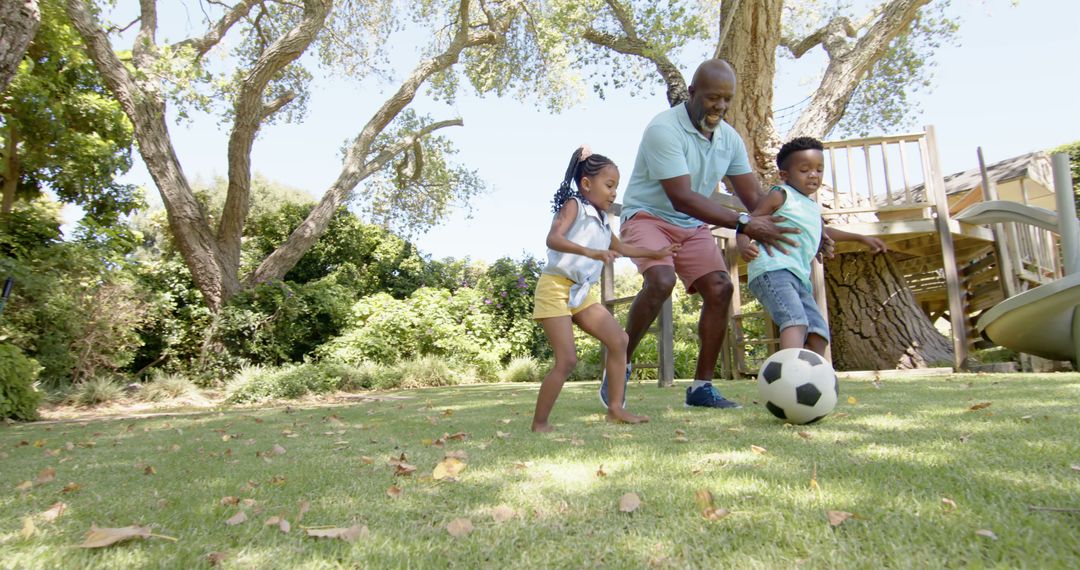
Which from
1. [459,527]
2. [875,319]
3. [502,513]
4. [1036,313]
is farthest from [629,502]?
[875,319]

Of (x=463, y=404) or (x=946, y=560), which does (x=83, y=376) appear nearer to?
(x=463, y=404)

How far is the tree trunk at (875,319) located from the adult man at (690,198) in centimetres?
657

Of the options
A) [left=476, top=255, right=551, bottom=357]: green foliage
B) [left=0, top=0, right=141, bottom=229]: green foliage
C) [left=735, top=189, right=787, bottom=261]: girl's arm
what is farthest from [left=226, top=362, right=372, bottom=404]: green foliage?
[left=735, top=189, right=787, bottom=261]: girl's arm

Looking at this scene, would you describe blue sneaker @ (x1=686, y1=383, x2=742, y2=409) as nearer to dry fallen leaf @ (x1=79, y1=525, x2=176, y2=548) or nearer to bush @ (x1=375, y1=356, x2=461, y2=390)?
dry fallen leaf @ (x1=79, y1=525, x2=176, y2=548)

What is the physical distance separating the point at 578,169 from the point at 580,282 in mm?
724

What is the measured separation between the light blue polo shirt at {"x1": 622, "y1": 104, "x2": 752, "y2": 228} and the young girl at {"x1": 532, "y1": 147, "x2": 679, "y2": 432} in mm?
468

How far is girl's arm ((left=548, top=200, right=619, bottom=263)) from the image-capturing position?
10.1ft

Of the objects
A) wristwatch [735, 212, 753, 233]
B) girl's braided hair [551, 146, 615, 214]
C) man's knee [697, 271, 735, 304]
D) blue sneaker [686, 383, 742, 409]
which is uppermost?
girl's braided hair [551, 146, 615, 214]

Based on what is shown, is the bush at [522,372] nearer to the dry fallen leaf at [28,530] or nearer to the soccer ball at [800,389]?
the soccer ball at [800,389]

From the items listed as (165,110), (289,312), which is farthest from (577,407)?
(165,110)

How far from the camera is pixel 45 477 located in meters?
2.51

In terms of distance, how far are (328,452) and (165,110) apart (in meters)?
9.90


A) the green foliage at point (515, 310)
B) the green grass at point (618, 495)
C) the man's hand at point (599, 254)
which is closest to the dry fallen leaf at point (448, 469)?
the green grass at point (618, 495)

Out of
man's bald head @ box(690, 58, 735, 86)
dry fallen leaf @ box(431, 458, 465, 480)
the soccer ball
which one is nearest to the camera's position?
dry fallen leaf @ box(431, 458, 465, 480)
